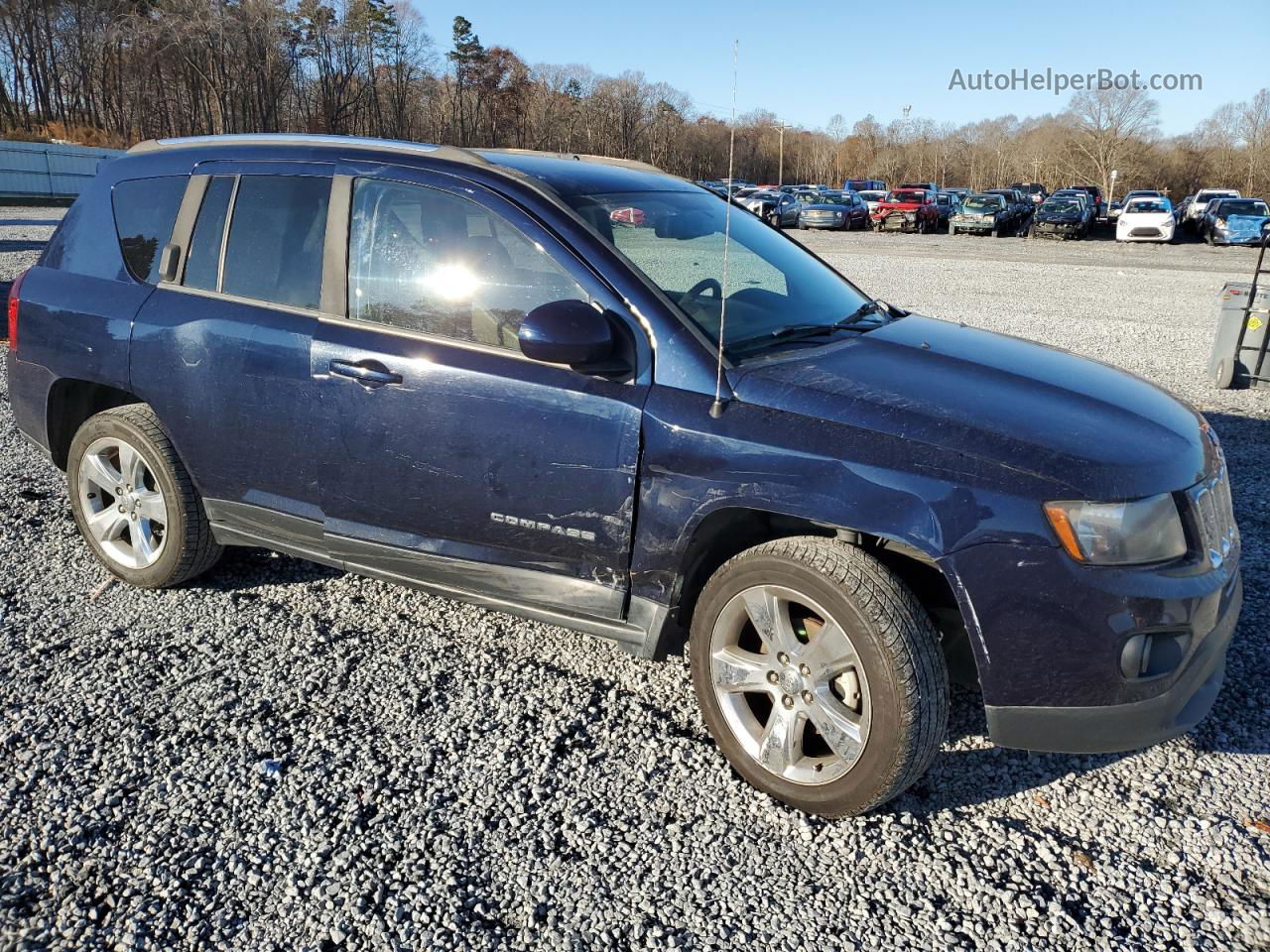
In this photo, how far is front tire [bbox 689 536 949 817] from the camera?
8.44 ft

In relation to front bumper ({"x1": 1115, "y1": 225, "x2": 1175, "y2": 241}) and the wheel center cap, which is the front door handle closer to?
the wheel center cap

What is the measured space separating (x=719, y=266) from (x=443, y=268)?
0.99 meters

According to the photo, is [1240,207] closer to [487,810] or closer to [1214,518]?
[1214,518]

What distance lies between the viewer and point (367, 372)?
3.31m

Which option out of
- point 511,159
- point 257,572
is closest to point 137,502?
point 257,572

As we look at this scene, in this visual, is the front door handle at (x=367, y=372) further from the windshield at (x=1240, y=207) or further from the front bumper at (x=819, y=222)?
the windshield at (x=1240, y=207)

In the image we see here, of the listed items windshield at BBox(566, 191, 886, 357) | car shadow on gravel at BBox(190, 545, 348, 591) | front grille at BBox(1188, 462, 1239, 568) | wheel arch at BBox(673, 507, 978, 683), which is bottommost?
car shadow on gravel at BBox(190, 545, 348, 591)

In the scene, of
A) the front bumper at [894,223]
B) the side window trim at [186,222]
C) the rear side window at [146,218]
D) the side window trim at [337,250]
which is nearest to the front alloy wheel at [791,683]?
the side window trim at [337,250]

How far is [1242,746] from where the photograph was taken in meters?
3.17

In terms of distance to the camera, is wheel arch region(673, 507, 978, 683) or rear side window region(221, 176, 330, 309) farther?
rear side window region(221, 176, 330, 309)

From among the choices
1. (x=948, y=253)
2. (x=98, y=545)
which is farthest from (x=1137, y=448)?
(x=948, y=253)

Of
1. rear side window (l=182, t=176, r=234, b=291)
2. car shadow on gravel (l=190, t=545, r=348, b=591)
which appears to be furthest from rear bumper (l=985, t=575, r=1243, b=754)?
rear side window (l=182, t=176, r=234, b=291)

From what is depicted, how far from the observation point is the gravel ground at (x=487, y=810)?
7.81ft

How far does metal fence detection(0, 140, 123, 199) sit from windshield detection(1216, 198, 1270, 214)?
131 ft
